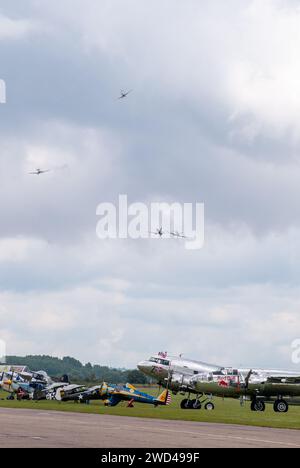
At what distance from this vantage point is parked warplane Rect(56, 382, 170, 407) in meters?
62.0

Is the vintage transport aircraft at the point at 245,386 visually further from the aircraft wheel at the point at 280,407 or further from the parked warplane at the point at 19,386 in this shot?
the parked warplane at the point at 19,386

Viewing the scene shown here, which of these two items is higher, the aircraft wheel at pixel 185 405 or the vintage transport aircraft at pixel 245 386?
the vintage transport aircraft at pixel 245 386

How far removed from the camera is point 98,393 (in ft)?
220

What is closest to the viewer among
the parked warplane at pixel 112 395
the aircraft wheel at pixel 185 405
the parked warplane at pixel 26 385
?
the parked warplane at pixel 112 395

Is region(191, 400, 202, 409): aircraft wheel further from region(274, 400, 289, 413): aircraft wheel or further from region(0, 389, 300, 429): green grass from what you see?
region(274, 400, 289, 413): aircraft wheel

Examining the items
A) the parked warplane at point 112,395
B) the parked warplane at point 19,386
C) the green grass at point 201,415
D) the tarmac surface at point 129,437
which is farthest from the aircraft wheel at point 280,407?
the tarmac surface at point 129,437

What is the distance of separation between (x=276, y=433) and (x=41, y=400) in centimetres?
4520

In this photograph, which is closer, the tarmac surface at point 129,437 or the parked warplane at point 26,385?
the tarmac surface at point 129,437

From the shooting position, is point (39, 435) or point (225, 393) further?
point (225, 393)

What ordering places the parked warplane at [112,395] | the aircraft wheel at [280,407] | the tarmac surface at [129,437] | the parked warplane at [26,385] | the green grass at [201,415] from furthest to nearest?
1. the parked warplane at [26,385]
2. the aircraft wheel at [280,407]
3. the parked warplane at [112,395]
4. the green grass at [201,415]
5. the tarmac surface at [129,437]

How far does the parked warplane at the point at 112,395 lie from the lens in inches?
2440
